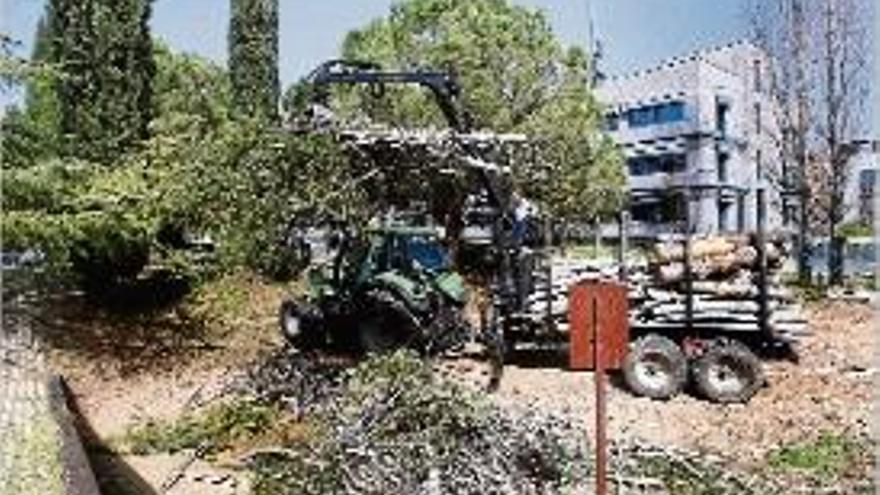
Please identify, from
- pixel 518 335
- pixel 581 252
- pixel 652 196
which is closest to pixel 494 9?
pixel 581 252

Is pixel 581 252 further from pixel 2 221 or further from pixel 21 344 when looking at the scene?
pixel 2 221

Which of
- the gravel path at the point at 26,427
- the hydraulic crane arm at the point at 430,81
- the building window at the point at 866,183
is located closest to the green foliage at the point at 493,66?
the hydraulic crane arm at the point at 430,81

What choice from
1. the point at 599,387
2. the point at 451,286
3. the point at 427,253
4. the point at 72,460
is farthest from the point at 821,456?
the point at 427,253

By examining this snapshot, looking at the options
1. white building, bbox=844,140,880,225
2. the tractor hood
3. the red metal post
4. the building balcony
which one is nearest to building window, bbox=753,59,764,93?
white building, bbox=844,140,880,225

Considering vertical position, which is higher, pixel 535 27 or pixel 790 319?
pixel 535 27

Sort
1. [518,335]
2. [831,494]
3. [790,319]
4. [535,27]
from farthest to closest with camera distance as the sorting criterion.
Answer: [535,27] < [518,335] < [790,319] < [831,494]

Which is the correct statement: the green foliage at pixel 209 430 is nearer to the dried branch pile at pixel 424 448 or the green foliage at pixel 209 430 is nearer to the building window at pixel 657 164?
the dried branch pile at pixel 424 448

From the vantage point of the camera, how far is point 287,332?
16.6 m

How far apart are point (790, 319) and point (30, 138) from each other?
29.8 ft

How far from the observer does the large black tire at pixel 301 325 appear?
1628 cm

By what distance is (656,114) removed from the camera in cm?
5431

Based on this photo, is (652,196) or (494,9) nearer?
(494,9)

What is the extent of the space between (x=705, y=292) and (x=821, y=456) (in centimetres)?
366

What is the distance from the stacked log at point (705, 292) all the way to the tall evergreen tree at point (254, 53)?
9.84 meters
